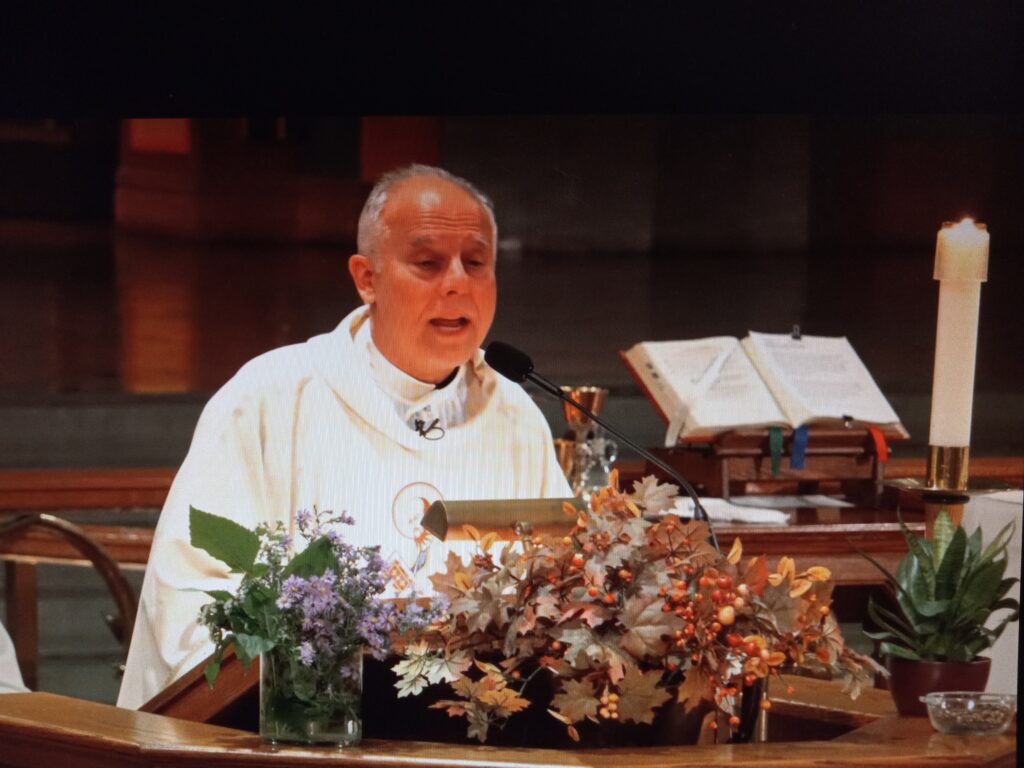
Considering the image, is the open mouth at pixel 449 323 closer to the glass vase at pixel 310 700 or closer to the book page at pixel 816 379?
the book page at pixel 816 379

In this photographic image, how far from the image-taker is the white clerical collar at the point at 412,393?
3.41 meters

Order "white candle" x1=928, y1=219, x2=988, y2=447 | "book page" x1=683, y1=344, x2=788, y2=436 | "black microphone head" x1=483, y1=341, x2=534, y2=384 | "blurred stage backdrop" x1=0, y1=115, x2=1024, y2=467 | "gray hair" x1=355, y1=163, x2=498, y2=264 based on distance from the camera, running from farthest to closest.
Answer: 1. "book page" x1=683, y1=344, x2=788, y2=436
2. "blurred stage backdrop" x1=0, y1=115, x2=1024, y2=467
3. "gray hair" x1=355, y1=163, x2=498, y2=264
4. "black microphone head" x1=483, y1=341, x2=534, y2=384
5. "white candle" x1=928, y1=219, x2=988, y2=447

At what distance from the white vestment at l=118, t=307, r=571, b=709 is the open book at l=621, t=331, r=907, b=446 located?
51 cm

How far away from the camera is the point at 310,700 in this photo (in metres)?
1.98

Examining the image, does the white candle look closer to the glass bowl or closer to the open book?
the glass bowl

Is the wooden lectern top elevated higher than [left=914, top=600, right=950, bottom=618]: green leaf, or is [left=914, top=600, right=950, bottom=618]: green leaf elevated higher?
[left=914, top=600, right=950, bottom=618]: green leaf

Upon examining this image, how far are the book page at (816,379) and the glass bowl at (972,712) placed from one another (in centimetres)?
Answer: 191

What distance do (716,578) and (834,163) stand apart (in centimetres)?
219

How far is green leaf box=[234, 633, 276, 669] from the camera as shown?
1972 mm

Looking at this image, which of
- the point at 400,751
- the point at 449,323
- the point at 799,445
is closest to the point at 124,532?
the point at 449,323

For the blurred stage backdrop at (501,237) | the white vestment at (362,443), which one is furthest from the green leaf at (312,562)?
the blurred stage backdrop at (501,237)

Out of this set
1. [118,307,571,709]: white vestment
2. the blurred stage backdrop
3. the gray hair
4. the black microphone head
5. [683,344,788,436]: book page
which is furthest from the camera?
[683,344,788,436]: book page

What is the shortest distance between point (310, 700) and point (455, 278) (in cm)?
162

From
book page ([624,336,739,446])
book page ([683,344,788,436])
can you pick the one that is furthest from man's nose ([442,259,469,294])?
book page ([683,344,788,436])
